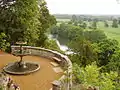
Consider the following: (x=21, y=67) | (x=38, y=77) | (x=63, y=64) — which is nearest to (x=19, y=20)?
(x=21, y=67)

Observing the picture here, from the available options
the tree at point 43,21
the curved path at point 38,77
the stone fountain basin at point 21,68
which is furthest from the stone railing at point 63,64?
the tree at point 43,21

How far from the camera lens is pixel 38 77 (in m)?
→ 11.3

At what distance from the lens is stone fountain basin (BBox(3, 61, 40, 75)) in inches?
462

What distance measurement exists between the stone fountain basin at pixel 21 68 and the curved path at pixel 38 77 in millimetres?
222

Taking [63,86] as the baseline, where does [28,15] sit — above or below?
above

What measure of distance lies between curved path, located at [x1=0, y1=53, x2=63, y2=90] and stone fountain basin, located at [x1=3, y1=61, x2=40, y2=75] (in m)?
0.22

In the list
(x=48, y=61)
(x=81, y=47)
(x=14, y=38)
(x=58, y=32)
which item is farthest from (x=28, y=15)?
(x=58, y=32)

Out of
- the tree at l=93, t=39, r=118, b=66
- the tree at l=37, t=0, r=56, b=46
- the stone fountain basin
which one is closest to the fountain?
the stone fountain basin

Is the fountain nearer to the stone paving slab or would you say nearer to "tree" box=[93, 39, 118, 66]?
the stone paving slab

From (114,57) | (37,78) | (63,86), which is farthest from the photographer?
(114,57)

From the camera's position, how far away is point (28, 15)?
55.9 feet

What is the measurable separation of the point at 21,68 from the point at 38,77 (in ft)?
4.15

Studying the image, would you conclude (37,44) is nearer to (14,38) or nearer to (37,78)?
(14,38)

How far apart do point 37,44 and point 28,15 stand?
515 cm
